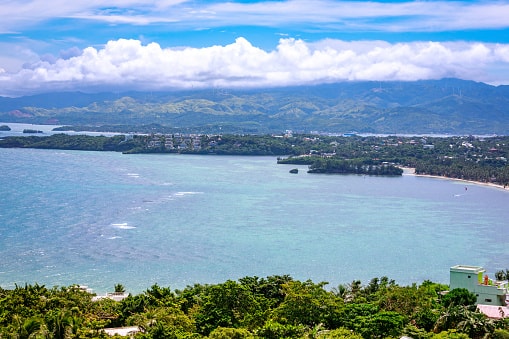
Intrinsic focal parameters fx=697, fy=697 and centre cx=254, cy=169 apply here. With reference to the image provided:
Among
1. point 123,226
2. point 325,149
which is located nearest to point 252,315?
point 123,226

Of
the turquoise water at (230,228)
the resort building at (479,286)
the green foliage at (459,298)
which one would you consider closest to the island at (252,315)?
the green foliage at (459,298)

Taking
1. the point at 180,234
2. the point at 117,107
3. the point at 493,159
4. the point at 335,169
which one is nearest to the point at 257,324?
the point at 180,234

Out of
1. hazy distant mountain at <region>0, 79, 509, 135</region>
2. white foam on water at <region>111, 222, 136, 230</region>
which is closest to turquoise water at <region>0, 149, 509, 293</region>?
white foam on water at <region>111, 222, 136, 230</region>

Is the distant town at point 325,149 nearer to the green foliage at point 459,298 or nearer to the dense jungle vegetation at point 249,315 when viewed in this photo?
the green foliage at point 459,298

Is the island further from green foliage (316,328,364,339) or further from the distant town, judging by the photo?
the distant town

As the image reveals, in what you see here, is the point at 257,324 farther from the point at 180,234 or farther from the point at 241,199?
the point at 241,199

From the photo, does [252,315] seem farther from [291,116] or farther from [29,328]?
[291,116]
